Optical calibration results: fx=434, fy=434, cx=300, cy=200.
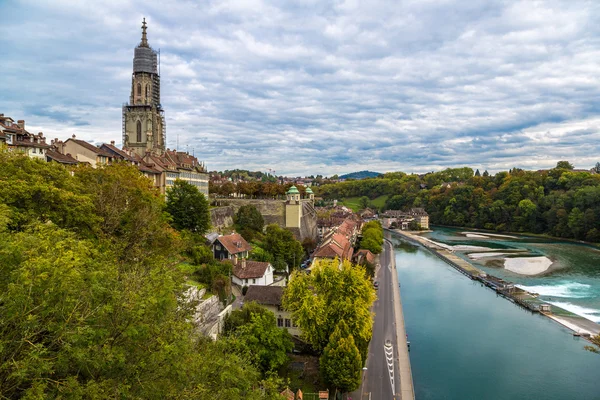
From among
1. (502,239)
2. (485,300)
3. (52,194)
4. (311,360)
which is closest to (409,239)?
(502,239)

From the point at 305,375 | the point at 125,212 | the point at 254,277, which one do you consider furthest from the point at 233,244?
the point at 305,375

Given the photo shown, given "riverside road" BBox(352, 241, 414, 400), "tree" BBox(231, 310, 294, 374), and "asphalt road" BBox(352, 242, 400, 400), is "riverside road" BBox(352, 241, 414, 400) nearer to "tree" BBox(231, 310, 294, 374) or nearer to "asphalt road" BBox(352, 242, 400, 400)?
"asphalt road" BBox(352, 242, 400, 400)

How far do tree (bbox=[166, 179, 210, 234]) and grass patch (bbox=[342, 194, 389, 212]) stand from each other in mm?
96037

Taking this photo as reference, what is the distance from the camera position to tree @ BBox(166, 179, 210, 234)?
2942cm

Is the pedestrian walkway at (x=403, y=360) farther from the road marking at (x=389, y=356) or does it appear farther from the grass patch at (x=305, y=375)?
the grass patch at (x=305, y=375)

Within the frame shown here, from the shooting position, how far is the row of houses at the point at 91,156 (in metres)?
24.6

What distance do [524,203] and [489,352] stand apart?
64.5 metres

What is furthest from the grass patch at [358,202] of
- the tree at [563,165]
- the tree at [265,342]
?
the tree at [265,342]

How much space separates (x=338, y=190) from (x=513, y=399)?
404 ft

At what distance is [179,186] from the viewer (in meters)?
30.5

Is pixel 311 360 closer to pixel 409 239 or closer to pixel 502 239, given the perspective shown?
pixel 409 239

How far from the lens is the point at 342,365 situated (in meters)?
16.6

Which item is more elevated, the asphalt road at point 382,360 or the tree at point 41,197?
the tree at point 41,197

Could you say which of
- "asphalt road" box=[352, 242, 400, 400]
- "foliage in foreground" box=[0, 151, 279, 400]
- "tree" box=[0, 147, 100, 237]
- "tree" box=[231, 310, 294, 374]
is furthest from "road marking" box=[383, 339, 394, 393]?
"tree" box=[0, 147, 100, 237]
